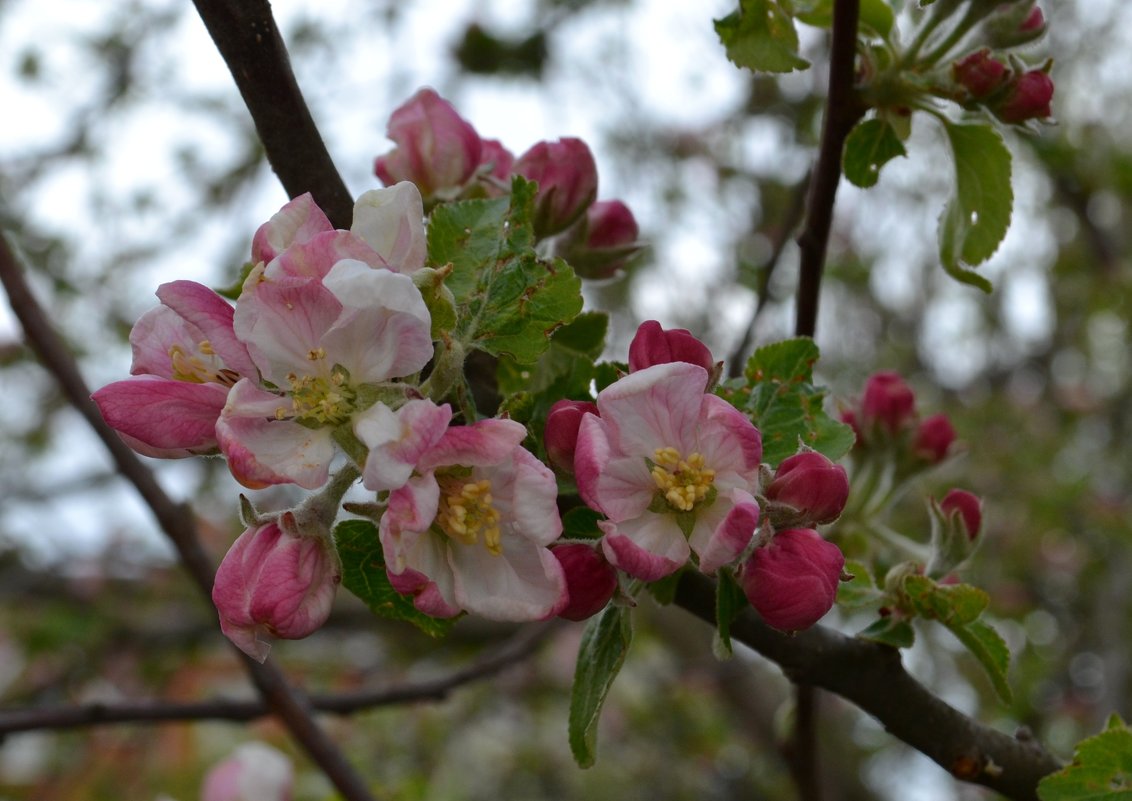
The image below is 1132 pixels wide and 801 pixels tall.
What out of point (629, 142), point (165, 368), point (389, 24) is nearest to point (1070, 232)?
point (629, 142)

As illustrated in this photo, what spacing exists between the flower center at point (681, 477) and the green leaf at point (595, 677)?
0.12m

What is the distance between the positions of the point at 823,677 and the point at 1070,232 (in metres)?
5.76

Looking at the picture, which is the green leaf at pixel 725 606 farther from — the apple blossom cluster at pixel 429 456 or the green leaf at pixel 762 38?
the green leaf at pixel 762 38

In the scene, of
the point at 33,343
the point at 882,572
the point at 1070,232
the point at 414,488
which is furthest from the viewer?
the point at 1070,232

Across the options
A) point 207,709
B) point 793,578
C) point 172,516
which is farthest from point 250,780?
point 793,578

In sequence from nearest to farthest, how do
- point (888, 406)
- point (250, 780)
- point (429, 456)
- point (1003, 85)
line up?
point (429, 456) < point (1003, 85) < point (888, 406) < point (250, 780)

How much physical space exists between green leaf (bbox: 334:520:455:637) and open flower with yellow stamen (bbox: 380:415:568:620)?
67 mm

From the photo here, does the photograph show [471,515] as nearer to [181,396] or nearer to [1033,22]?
[181,396]

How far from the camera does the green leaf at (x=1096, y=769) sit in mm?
949

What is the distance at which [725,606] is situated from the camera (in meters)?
0.84

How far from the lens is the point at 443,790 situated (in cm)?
246

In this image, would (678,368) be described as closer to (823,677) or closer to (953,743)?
(823,677)

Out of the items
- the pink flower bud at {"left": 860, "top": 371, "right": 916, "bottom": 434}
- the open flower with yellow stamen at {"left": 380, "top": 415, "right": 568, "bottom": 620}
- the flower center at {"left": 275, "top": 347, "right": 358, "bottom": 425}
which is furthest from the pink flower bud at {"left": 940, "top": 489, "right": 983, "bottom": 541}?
the flower center at {"left": 275, "top": 347, "right": 358, "bottom": 425}

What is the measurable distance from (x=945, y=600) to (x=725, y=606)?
266 millimetres
